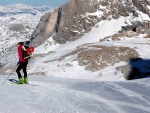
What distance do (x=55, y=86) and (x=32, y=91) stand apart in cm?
280

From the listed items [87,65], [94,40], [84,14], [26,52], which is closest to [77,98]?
[26,52]

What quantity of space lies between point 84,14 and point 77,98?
5621 inches

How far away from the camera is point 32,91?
835 inches

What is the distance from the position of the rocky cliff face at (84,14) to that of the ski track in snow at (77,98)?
131 metres

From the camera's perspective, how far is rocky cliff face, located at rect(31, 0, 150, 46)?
157375 mm

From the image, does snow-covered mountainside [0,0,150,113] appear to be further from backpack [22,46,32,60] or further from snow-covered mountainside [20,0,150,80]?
backpack [22,46,32,60]

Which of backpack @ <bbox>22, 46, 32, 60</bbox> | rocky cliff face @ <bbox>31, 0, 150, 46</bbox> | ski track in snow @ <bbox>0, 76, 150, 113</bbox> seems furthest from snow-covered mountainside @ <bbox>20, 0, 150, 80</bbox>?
backpack @ <bbox>22, 46, 32, 60</bbox>

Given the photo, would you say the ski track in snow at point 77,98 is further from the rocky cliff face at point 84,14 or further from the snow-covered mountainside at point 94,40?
the rocky cliff face at point 84,14

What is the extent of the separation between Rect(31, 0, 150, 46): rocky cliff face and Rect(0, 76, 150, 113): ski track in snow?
131353 millimetres

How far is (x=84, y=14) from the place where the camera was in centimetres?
16112

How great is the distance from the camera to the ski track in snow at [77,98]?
17.2 m

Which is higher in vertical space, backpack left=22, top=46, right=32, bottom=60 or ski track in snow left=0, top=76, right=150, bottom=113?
backpack left=22, top=46, right=32, bottom=60

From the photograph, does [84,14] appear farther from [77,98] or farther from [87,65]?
[77,98]

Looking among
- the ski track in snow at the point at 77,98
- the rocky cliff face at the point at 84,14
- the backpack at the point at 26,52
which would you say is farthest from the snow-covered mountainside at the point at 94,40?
the backpack at the point at 26,52
